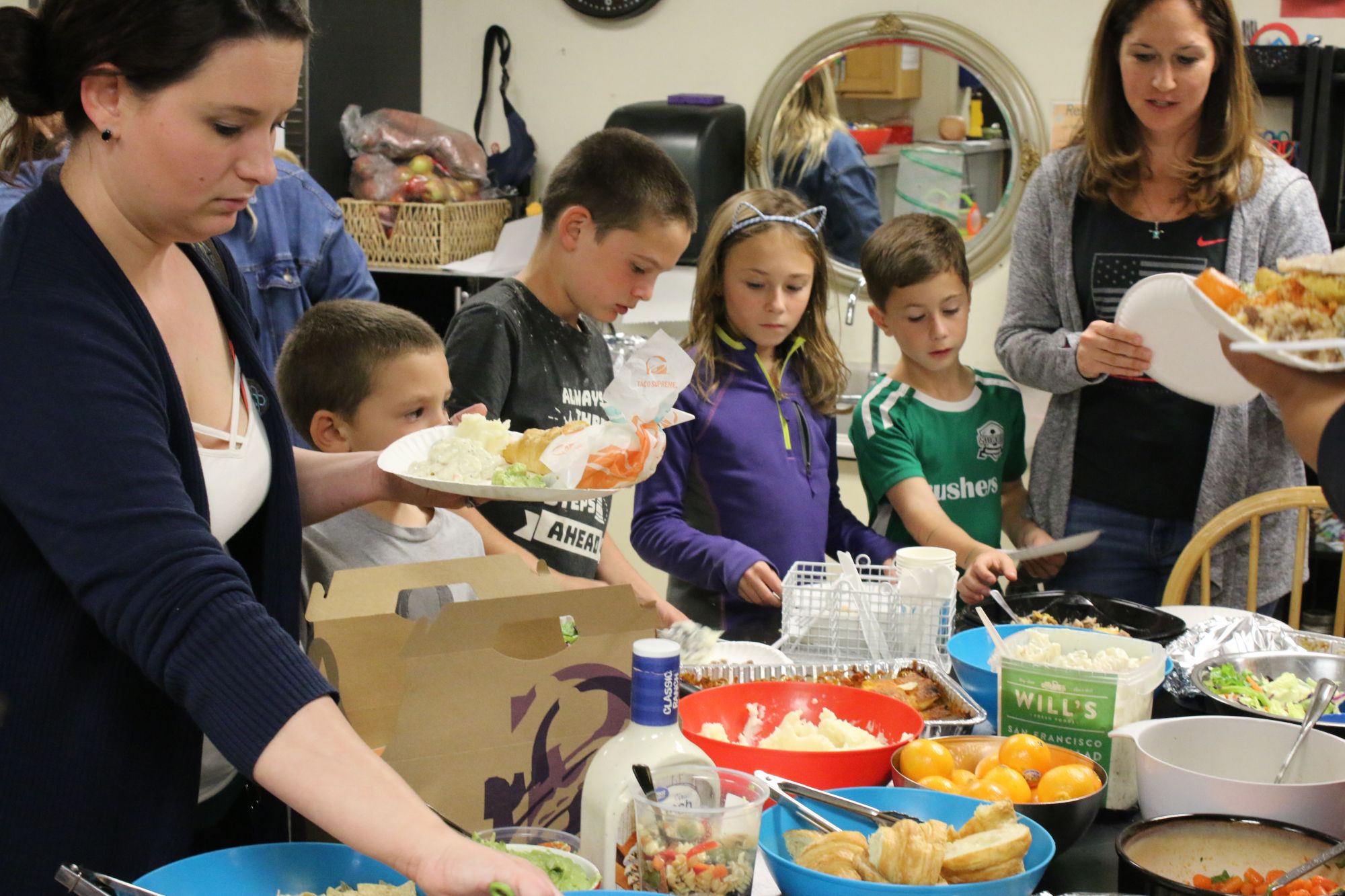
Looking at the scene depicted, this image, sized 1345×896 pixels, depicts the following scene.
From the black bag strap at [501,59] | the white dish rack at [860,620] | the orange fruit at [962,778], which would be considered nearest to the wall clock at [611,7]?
the black bag strap at [501,59]

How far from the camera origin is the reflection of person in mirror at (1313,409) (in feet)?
3.28

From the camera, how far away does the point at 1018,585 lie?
2.38 meters

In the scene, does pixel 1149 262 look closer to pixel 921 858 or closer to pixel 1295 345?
pixel 1295 345

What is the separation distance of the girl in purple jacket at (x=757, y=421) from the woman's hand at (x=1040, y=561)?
0.91 feet

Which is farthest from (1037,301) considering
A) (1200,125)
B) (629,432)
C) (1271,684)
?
(629,432)

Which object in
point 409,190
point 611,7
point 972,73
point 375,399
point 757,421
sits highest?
point 611,7

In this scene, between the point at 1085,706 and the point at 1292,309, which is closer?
the point at 1292,309

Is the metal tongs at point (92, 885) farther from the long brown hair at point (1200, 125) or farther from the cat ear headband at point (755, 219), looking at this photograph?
the long brown hair at point (1200, 125)

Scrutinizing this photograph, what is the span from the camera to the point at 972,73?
3.64 m

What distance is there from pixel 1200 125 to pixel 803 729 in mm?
1559

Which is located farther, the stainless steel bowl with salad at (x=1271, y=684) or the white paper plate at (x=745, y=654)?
the white paper plate at (x=745, y=654)

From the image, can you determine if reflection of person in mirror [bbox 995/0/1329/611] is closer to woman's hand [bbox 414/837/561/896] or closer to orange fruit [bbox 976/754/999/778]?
orange fruit [bbox 976/754/999/778]

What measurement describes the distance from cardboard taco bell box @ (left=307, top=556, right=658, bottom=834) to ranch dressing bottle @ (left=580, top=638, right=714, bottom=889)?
0.54 ft

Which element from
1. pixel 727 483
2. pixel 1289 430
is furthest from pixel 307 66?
pixel 1289 430
